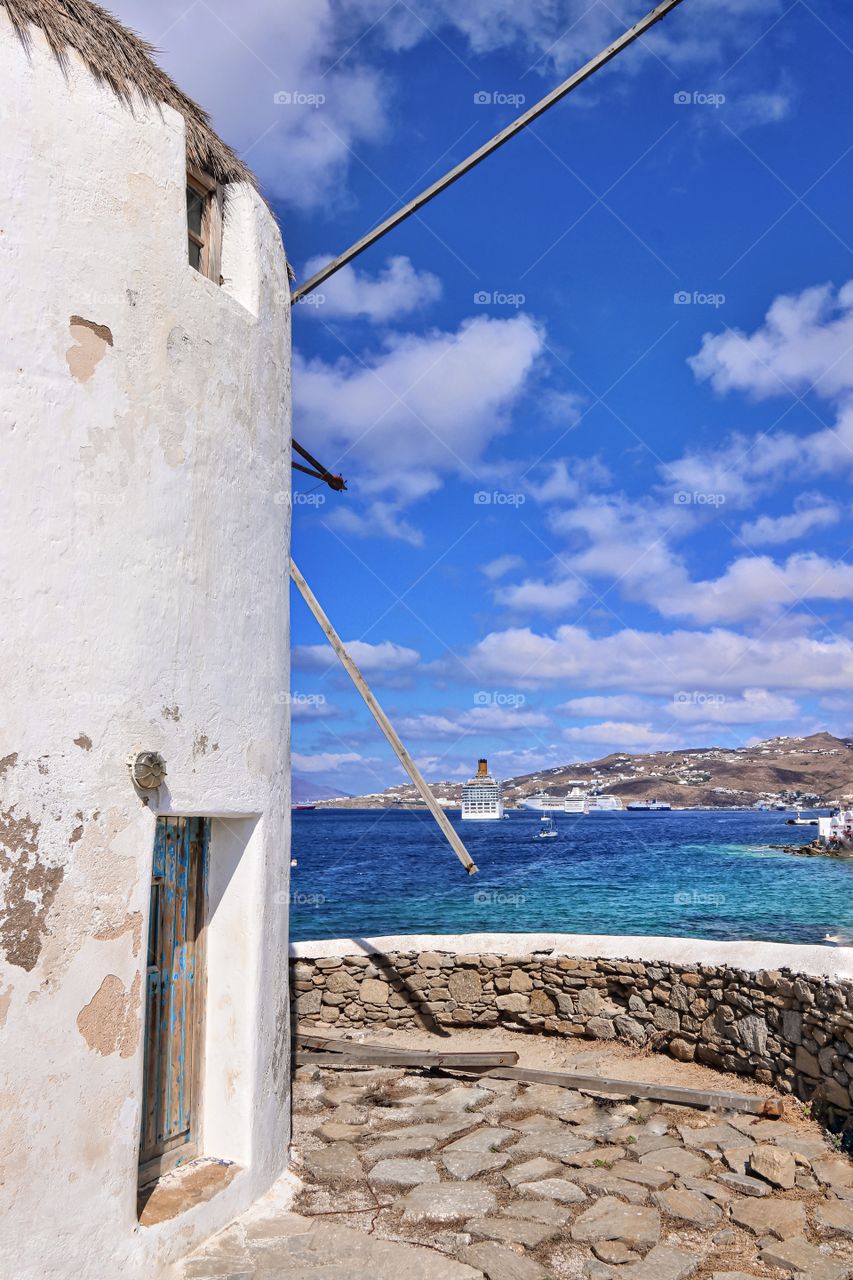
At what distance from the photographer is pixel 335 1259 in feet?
15.1

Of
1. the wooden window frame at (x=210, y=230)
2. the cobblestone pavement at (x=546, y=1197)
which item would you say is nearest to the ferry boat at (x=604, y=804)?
the cobblestone pavement at (x=546, y=1197)

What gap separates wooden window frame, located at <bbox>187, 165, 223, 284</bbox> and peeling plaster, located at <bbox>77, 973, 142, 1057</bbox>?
13.4 ft

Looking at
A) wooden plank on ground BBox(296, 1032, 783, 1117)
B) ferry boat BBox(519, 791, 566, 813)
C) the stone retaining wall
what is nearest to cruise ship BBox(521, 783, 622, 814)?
ferry boat BBox(519, 791, 566, 813)

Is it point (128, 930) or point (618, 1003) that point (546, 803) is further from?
point (128, 930)

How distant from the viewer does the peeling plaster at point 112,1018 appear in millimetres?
4035

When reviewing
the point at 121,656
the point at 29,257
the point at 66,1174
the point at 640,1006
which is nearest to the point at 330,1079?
the point at 640,1006

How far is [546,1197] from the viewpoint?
5344 millimetres

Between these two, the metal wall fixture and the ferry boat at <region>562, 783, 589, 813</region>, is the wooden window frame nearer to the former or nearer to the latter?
the metal wall fixture

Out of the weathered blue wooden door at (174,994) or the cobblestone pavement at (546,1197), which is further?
the weathered blue wooden door at (174,994)

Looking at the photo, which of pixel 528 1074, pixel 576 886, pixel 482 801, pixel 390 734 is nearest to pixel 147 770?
pixel 390 734

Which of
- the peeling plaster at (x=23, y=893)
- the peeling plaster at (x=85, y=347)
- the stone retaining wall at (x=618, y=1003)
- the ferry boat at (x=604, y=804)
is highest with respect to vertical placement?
the ferry boat at (x=604, y=804)

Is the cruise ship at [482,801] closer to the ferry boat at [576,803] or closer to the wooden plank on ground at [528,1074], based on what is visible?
the ferry boat at [576,803]

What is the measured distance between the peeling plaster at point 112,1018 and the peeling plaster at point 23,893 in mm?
398

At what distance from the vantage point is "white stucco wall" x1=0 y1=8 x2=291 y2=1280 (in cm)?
389
